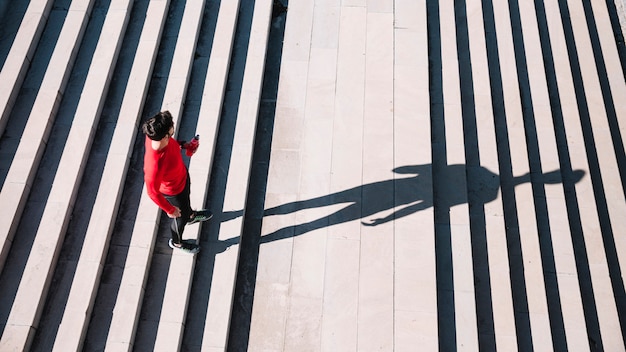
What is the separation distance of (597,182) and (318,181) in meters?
4.19

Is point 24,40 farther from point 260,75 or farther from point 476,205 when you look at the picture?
point 476,205

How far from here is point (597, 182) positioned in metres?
6.72

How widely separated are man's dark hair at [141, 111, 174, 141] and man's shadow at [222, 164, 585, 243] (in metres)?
2.11

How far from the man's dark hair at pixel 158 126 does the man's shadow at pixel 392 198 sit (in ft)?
6.93

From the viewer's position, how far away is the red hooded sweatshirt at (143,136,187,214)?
13.7 feet

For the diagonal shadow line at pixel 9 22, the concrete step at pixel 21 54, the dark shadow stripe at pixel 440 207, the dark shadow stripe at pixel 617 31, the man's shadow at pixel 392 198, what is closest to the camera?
the dark shadow stripe at pixel 440 207

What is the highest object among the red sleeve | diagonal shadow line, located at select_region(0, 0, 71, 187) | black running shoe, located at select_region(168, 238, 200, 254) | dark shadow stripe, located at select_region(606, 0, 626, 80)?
dark shadow stripe, located at select_region(606, 0, 626, 80)

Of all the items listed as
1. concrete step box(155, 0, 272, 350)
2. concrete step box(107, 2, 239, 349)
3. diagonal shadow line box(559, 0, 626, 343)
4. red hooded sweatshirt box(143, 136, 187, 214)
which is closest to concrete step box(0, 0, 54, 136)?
concrete step box(107, 2, 239, 349)

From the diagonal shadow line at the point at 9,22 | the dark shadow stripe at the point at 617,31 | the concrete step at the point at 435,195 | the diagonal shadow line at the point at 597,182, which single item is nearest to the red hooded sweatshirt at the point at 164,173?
the concrete step at the point at 435,195

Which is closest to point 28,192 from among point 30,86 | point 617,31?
point 30,86

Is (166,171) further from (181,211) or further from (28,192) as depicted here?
(28,192)

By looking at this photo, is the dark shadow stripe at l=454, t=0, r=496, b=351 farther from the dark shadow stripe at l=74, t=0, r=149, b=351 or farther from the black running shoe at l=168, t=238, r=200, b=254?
the dark shadow stripe at l=74, t=0, r=149, b=351

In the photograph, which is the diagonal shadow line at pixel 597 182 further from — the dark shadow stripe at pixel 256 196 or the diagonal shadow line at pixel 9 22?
the diagonal shadow line at pixel 9 22

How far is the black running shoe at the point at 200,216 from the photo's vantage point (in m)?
5.55
